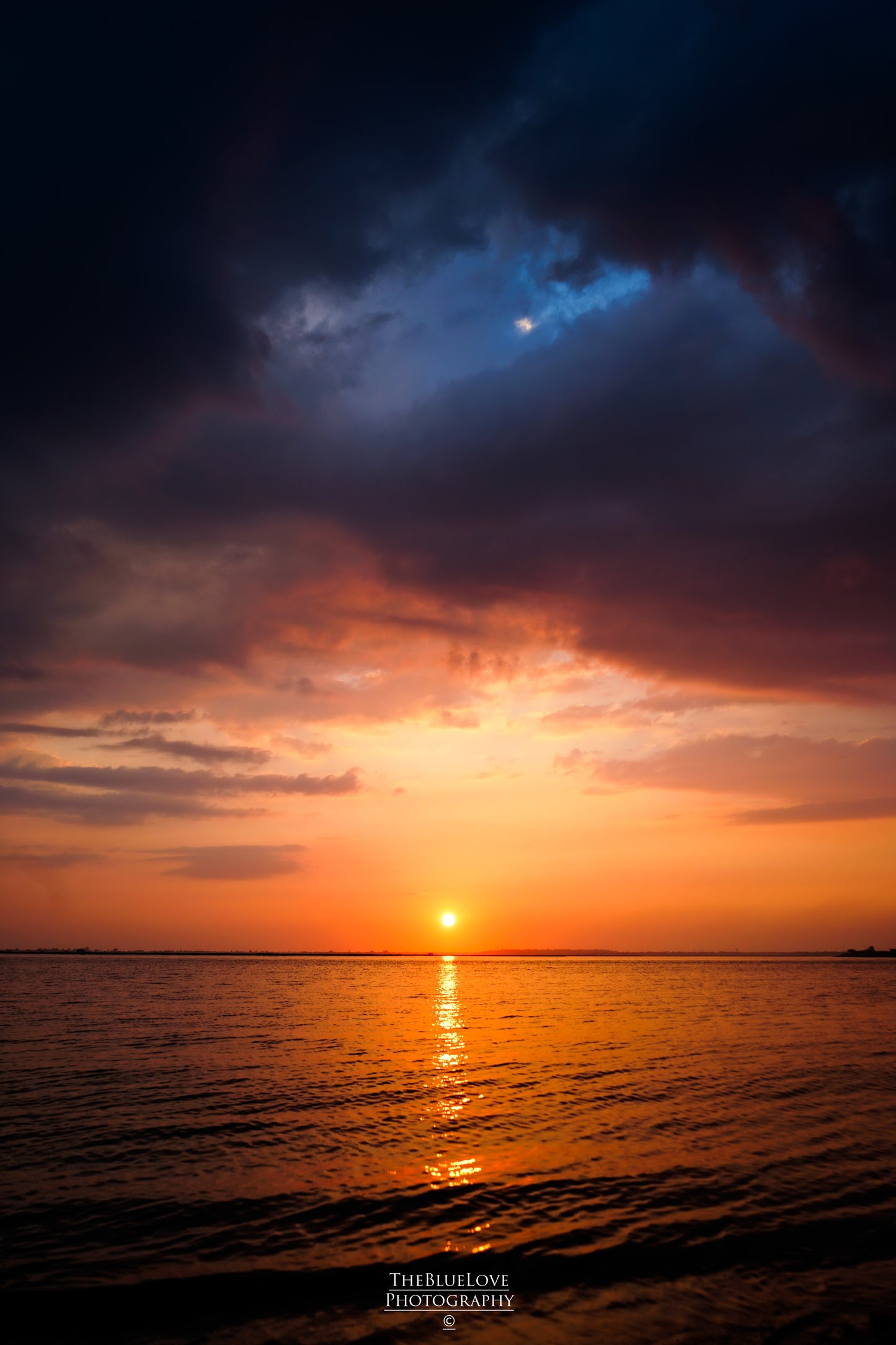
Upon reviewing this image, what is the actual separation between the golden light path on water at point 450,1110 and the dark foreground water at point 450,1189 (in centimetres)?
13

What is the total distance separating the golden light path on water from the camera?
667 inches

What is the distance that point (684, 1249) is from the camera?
13094mm

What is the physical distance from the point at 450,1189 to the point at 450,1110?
8.68 meters

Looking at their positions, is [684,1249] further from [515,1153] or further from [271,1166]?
[271,1166]

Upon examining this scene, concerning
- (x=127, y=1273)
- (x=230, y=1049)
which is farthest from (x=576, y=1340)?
(x=230, y=1049)

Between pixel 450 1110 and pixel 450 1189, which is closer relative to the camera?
pixel 450 1189

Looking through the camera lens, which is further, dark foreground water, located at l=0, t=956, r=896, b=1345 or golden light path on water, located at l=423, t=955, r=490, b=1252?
golden light path on water, located at l=423, t=955, r=490, b=1252

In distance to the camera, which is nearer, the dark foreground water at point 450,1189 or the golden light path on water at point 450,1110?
the dark foreground water at point 450,1189

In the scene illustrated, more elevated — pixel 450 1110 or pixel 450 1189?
pixel 450 1189

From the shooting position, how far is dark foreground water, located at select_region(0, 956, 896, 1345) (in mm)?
10805

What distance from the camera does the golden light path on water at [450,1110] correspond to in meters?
17.0

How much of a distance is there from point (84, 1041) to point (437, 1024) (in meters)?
24.4

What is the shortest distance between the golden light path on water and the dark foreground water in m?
0.13

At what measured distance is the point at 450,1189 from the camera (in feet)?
52.7
